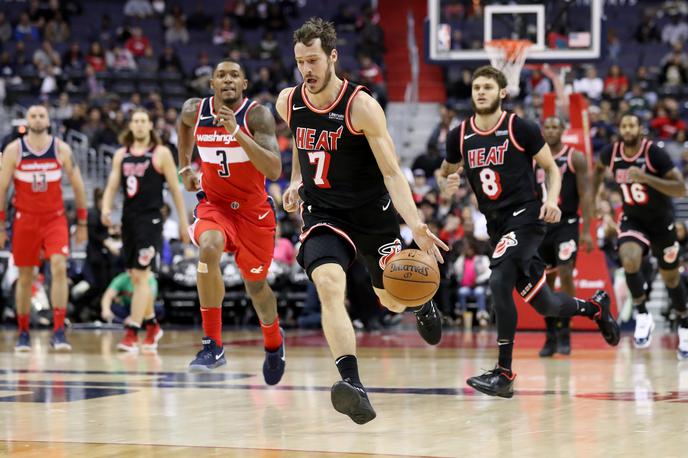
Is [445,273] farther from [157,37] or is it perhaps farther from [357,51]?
[157,37]

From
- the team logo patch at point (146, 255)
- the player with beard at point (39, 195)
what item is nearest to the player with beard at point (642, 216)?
the team logo patch at point (146, 255)

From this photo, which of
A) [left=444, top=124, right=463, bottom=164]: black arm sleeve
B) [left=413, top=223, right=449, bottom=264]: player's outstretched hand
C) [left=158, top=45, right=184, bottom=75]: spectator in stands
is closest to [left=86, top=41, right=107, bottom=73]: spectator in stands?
[left=158, top=45, right=184, bottom=75]: spectator in stands

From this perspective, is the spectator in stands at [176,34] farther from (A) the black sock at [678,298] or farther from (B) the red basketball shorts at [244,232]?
(B) the red basketball shorts at [244,232]

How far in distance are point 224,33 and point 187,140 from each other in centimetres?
1913

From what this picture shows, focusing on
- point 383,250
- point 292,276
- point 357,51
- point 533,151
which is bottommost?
point 292,276

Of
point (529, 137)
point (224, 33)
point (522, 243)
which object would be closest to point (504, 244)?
point (522, 243)

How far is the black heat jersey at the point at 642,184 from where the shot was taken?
1086 cm

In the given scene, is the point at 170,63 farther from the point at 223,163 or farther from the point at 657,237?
the point at 223,163

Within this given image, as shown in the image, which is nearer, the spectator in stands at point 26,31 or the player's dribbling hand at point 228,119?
the player's dribbling hand at point 228,119

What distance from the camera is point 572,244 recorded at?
443 inches

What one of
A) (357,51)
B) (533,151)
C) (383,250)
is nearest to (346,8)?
(357,51)

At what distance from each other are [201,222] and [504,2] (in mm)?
10440

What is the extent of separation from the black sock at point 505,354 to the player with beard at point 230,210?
1.58 meters

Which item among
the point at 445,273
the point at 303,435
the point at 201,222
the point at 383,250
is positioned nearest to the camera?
the point at 303,435
